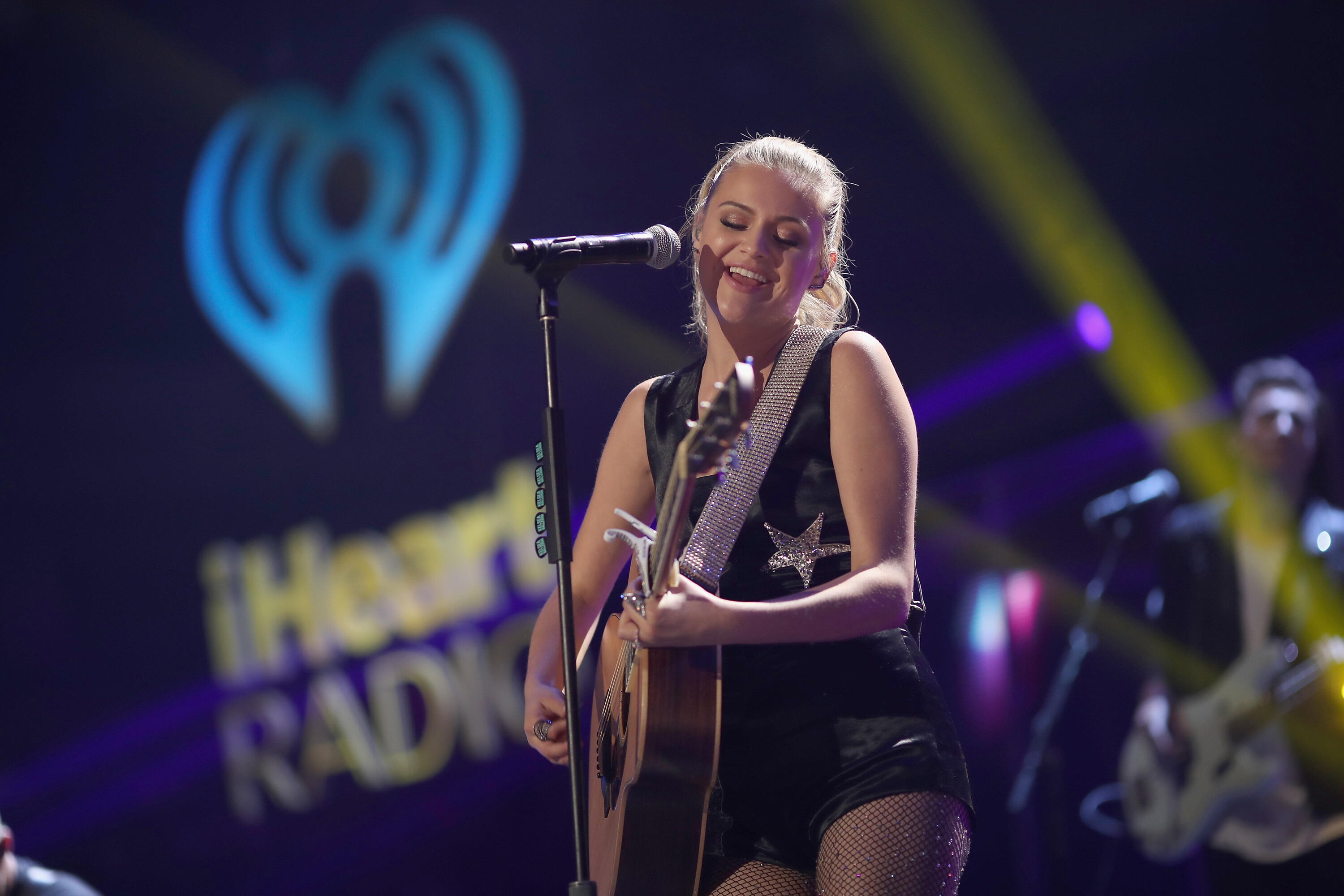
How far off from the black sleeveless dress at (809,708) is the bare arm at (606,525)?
11.5 inches

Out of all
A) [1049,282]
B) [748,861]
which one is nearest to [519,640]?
[1049,282]

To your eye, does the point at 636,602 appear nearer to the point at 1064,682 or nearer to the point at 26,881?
the point at 26,881

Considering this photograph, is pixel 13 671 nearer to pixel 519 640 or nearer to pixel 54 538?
pixel 54 538

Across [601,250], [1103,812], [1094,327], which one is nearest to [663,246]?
[601,250]

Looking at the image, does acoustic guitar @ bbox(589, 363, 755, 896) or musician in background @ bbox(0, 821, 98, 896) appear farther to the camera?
musician in background @ bbox(0, 821, 98, 896)

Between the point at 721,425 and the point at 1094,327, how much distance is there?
4310 millimetres

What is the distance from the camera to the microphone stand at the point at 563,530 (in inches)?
66.8

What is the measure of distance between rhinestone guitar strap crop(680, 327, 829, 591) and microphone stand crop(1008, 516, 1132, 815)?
310 cm

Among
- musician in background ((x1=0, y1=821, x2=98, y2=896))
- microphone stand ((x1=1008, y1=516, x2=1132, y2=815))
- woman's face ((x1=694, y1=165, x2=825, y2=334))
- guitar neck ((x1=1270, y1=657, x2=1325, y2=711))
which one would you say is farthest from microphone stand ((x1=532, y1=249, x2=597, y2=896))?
guitar neck ((x1=1270, y1=657, x2=1325, y2=711))

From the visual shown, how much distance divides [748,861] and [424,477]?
4.19 m

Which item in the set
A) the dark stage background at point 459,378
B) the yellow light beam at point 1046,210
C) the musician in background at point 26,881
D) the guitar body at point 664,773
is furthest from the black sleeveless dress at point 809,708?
the yellow light beam at point 1046,210

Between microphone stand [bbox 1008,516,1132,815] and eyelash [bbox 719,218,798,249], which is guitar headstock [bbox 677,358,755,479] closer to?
eyelash [bbox 719,218,798,249]

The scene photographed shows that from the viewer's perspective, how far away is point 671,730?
5.30 ft

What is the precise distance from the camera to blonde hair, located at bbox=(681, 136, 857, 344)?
2.01 metres
